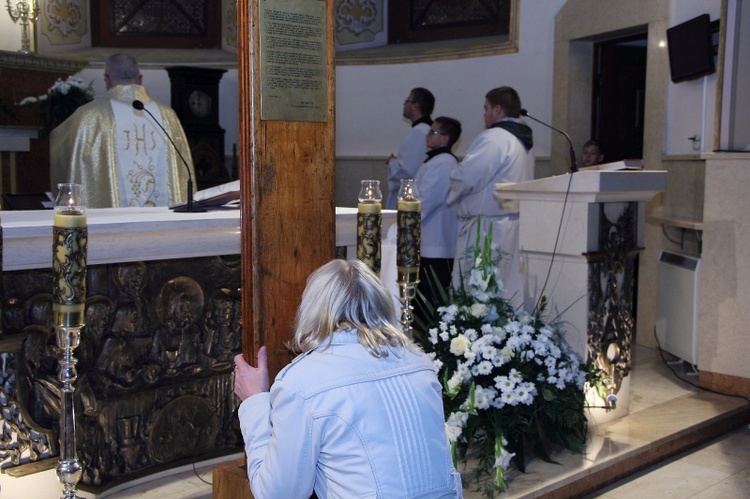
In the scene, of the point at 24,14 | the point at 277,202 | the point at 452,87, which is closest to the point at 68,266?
the point at 277,202

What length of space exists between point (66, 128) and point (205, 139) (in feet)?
13.4

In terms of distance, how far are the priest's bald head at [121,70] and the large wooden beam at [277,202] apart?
2.85 meters

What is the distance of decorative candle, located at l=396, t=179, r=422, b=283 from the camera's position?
312 cm

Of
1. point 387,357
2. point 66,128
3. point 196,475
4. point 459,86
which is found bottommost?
point 196,475

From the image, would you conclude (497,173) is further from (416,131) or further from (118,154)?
(118,154)

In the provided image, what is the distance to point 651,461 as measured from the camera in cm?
432

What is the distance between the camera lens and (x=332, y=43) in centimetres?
272

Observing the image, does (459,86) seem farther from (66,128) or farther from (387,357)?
(387,357)

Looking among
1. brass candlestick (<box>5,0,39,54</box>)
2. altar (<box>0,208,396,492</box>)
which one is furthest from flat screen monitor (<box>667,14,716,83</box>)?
brass candlestick (<box>5,0,39,54</box>)

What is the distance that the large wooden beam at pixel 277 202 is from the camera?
2.55 m

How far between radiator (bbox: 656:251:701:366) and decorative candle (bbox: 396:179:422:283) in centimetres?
304

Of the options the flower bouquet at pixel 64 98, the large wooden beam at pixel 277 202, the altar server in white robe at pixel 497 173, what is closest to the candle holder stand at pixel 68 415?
the large wooden beam at pixel 277 202

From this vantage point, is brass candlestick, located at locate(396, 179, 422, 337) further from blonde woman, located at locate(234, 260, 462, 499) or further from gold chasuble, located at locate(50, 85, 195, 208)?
gold chasuble, located at locate(50, 85, 195, 208)

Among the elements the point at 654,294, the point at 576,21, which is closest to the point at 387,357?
the point at 654,294
